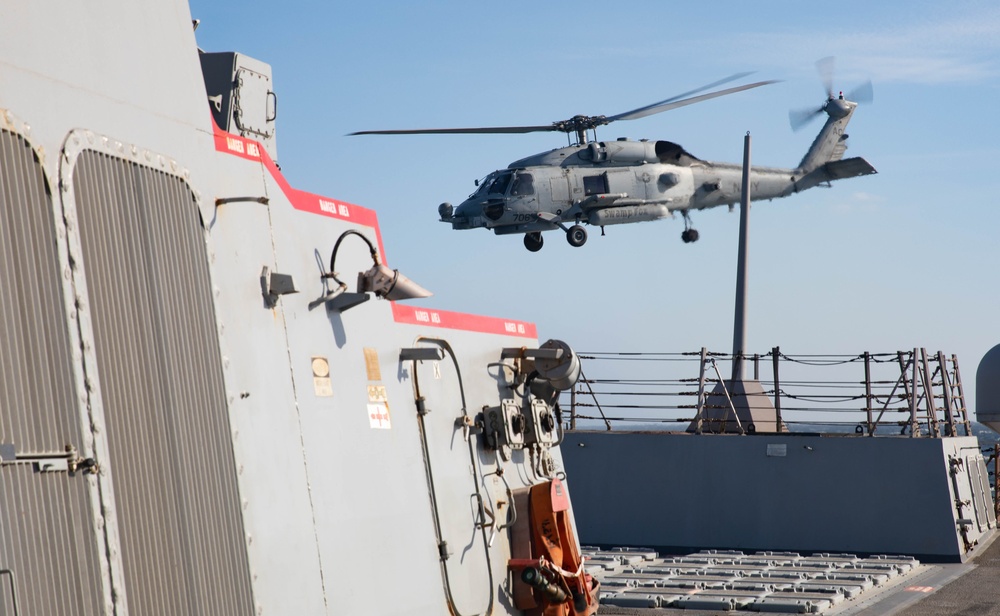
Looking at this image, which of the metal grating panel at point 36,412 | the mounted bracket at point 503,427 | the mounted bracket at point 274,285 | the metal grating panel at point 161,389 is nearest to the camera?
the metal grating panel at point 36,412

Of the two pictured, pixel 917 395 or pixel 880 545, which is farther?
pixel 917 395

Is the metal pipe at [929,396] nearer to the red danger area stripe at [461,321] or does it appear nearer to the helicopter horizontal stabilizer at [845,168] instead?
the red danger area stripe at [461,321]

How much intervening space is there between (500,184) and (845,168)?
14616 mm

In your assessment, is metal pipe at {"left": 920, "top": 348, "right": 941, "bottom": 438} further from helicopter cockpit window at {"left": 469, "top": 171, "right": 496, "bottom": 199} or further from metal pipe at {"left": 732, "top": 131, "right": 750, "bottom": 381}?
helicopter cockpit window at {"left": 469, "top": 171, "right": 496, "bottom": 199}

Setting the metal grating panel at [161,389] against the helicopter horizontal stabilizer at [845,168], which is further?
the helicopter horizontal stabilizer at [845,168]

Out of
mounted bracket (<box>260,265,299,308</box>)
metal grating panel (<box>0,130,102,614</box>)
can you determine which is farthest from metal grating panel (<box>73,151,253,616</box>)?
mounted bracket (<box>260,265,299,308</box>)

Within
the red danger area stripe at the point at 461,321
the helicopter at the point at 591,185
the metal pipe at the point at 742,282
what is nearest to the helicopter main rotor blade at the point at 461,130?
the helicopter at the point at 591,185

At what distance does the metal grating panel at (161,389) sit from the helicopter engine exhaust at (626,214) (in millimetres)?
25453

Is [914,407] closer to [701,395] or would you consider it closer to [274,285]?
[701,395]

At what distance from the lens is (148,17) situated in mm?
4367

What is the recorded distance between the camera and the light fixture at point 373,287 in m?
5.59

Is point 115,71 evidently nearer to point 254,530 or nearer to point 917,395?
point 254,530

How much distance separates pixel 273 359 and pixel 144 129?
1.16 m

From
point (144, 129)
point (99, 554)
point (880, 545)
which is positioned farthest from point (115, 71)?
point (880, 545)
